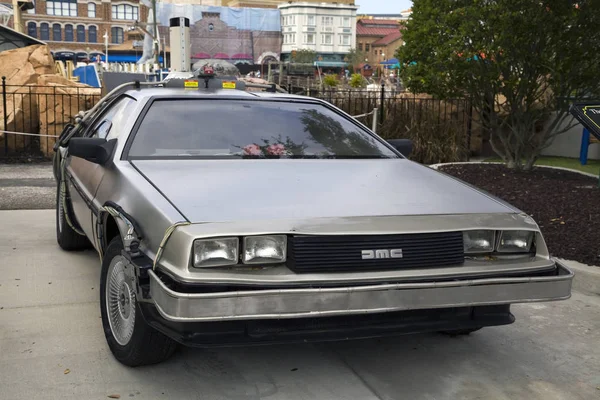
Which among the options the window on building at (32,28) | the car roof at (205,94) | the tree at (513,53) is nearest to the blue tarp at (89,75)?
the tree at (513,53)

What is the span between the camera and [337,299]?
3135 millimetres

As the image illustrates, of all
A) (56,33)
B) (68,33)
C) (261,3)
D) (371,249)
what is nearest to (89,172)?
(371,249)

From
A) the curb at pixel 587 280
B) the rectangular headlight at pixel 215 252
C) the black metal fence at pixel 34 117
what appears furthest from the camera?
the black metal fence at pixel 34 117

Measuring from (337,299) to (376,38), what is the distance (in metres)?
136

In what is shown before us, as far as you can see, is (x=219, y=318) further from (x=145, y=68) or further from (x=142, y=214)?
(x=145, y=68)

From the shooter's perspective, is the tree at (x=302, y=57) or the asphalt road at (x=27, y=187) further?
the tree at (x=302, y=57)

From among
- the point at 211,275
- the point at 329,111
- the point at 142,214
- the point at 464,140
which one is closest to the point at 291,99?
the point at 329,111

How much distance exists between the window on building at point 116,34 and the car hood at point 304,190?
92.3 m

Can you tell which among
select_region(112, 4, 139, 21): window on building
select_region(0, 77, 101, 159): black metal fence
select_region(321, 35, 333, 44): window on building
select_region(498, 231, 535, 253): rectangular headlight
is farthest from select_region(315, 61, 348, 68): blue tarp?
select_region(498, 231, 535, 253): rectangular headlight

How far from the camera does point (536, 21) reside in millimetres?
9125

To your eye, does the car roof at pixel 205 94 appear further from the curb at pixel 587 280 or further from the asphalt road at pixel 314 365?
the curb at pixel 587 280

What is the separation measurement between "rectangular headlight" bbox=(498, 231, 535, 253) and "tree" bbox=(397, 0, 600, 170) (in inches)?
244

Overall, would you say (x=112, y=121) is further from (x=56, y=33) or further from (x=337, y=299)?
(x=56, y=33)

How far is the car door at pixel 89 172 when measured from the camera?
465 centimetres
